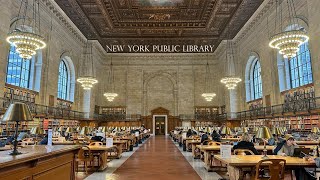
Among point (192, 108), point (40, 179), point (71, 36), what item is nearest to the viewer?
point (40, 179)

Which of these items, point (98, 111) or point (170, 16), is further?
point (98, 111)

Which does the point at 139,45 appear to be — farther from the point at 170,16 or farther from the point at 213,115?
the point at 213,115

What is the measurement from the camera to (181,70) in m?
29.6

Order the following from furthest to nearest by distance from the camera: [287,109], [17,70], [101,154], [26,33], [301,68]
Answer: [17,70]
[301,68]
[287,109]
[26,33]
[101,154]

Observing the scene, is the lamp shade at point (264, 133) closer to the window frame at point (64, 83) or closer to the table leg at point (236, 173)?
the table leg at point (236, 173)

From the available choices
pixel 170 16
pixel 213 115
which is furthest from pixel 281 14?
pixel 213 115

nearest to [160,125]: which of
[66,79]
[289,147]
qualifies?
[66,79]

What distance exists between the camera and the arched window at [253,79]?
20.5 m

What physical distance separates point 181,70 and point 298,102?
57.5 feet

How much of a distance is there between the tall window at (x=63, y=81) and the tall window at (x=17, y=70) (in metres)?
4.60

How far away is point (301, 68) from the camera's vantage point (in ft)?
47.4

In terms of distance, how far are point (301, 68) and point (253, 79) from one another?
23.6 ft

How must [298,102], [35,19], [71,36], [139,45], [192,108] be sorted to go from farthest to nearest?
[192,108]
[139,45]
[71,36]
[35,19]
[298,102]

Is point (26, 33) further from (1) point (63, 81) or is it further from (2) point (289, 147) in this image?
(1) point (63, 81)
